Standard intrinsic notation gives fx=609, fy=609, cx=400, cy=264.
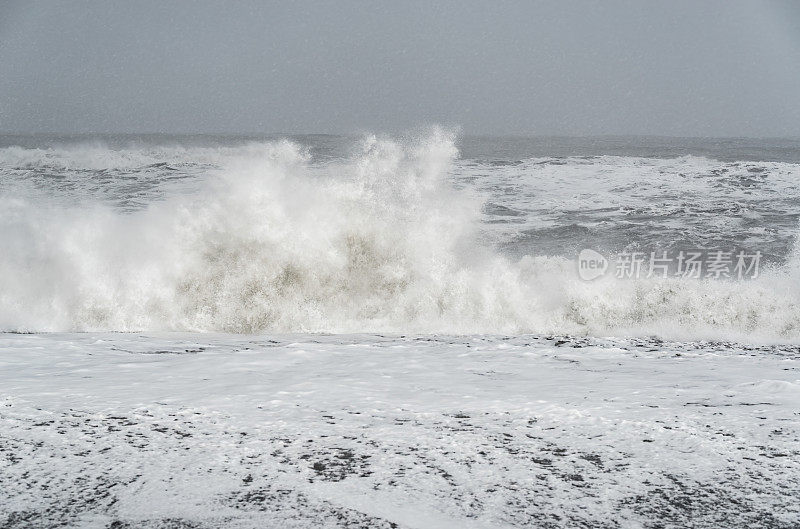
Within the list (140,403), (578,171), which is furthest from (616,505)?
(578,171)

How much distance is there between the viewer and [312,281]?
7254 mm

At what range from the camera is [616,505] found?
197cm

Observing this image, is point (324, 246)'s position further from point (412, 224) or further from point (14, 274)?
point (14, 274)

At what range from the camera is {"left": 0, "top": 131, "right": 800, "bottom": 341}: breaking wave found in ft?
20.2

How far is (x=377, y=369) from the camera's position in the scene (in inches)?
151

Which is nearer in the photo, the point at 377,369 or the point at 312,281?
the point at 377,369

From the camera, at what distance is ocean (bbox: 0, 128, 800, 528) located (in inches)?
80.7

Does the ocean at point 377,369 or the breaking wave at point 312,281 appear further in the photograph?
the breaking wave at point 312,281

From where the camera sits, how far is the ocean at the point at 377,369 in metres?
2.05

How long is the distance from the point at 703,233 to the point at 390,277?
292 inches

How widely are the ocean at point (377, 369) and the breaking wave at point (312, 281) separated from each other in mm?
30

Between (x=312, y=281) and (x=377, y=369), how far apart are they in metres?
3.56

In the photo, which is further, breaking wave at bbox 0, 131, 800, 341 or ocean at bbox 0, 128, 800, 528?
breaking wave at bbox 0, 131, 800, 341

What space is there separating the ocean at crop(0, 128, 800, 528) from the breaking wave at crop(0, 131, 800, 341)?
3cm
